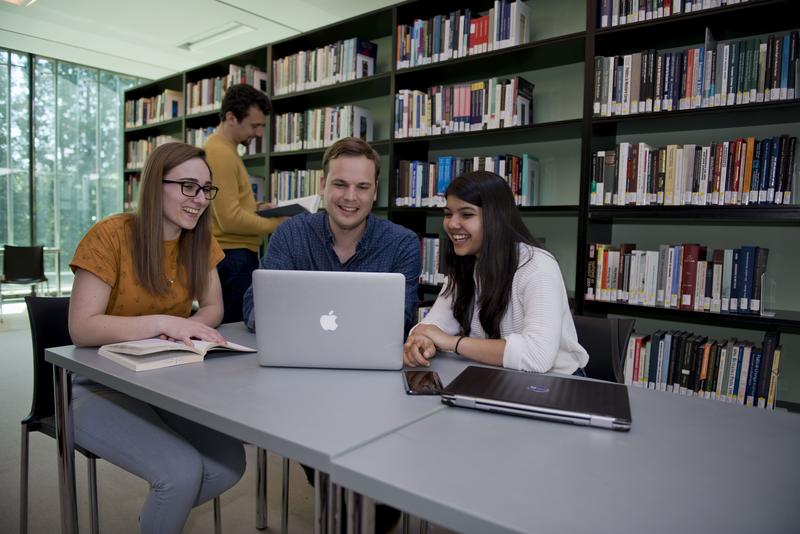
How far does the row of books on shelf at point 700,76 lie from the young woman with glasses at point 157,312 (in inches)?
73.7

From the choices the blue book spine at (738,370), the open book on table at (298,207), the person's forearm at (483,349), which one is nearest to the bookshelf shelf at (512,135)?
the open book on table at (298,207)

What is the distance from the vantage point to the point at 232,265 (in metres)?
2.77

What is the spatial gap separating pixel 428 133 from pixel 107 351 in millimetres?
2264

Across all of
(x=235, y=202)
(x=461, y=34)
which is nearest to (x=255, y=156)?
(x=235, y=202)

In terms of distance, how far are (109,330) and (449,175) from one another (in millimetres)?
2076

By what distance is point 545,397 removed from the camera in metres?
0.99

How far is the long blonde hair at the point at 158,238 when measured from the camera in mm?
1549

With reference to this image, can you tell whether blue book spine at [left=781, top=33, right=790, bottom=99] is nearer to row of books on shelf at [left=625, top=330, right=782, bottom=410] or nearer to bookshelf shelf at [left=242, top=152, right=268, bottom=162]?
row of books on shelf at [left=625, top=330, right=782, bottom=410]

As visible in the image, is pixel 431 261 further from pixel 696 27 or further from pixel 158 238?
pixel 158 238

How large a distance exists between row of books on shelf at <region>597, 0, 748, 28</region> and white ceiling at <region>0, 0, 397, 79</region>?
81.8 inches

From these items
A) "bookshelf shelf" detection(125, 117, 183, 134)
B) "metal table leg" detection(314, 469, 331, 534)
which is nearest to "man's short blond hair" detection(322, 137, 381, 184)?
"metal table leg" detection(314, 469, 331, 534)

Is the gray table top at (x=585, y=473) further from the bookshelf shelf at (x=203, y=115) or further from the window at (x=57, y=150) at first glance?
the window at (x=57, y=150)

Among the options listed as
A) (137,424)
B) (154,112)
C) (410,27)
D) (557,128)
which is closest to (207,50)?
(154,112)

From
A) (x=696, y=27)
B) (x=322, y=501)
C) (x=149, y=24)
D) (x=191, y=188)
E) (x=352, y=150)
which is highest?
(x=149, y=24)
